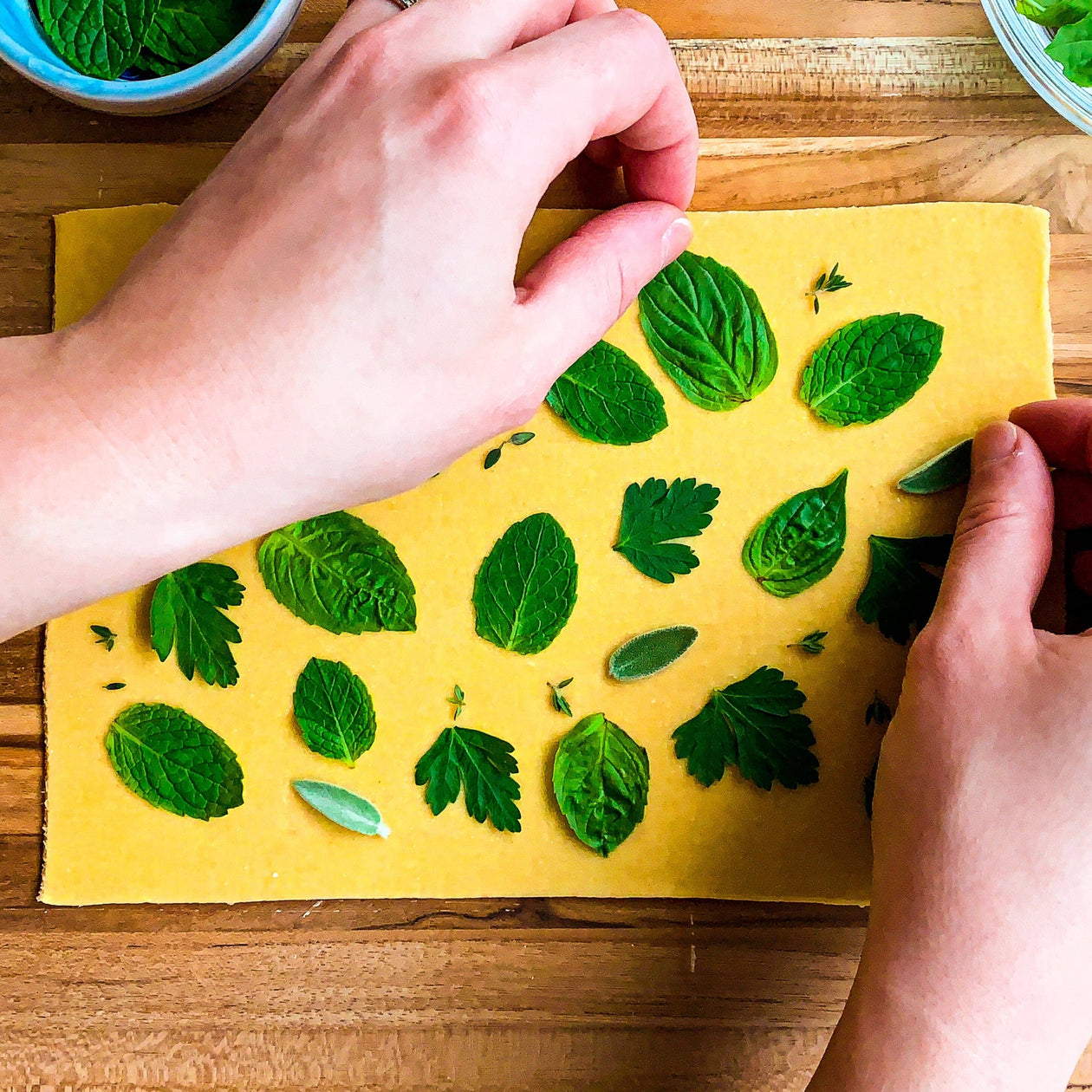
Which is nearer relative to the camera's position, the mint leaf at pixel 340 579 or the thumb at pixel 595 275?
the thumb at pixel 595 275

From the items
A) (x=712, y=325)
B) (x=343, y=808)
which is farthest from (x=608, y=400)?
(x=343, y=808)

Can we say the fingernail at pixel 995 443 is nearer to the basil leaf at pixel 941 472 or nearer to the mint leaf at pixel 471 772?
the basil leaf at pixel 941 472

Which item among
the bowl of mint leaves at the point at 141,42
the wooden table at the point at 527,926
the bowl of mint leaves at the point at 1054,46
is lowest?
the wooden table at the point at 527,926

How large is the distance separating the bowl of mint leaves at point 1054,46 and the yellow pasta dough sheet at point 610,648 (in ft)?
0.25

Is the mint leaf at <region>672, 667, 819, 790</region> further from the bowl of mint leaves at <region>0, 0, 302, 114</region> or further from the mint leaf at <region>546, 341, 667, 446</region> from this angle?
the bowl of mint leaves at <region>0, 0, 302, 114</region>

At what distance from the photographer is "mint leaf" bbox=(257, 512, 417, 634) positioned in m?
0.65

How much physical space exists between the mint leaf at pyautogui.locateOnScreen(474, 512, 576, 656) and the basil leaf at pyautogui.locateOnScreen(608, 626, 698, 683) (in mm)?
47

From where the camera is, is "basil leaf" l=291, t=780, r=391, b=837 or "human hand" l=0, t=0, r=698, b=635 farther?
"basil leaf" l=291, t=780, r=391, b=837

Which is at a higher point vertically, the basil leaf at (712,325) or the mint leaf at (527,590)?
the basil leaf at (712,325)

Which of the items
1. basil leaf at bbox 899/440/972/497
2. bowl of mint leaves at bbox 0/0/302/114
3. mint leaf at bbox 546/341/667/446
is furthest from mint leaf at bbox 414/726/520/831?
bowl of mint leaves at bbox 0/0/302/114

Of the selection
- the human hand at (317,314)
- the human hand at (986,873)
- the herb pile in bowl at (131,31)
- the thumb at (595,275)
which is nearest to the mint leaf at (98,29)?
the herb pile in bowl at (131,31)

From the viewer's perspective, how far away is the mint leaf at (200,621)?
2.15ft

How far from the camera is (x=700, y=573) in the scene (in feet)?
2.14

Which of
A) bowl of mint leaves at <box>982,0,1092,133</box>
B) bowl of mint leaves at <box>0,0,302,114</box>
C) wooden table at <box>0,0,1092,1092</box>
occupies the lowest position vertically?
wooden table at <box>0,0,1092,1092</box>
